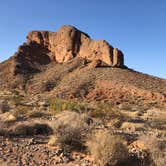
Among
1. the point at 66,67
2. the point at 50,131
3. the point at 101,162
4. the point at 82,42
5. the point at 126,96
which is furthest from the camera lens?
the point at 82,42

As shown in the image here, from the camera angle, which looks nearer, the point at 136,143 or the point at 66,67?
the point at 136,143

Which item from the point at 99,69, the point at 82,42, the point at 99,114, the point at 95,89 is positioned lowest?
the point at 99,114

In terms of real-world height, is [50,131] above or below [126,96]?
below

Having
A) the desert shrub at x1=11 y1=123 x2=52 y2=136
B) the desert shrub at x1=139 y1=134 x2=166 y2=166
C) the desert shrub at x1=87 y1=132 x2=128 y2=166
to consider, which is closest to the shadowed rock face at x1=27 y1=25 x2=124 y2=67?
the desert shrub at x1=11 y1=123 x2=52 y2=136

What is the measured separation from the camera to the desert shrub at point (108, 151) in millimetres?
8117

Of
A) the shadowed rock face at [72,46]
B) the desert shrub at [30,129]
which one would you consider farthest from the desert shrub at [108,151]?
the shadowed rock face at [72,46]

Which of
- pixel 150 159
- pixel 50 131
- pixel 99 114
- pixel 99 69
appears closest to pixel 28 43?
pixel 99 69

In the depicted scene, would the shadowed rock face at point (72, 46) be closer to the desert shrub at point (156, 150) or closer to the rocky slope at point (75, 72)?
the rocky slope at point (75, 72)

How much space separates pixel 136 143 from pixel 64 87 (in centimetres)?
4518

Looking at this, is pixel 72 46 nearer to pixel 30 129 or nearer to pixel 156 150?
pixel 30 129

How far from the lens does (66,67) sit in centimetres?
6800

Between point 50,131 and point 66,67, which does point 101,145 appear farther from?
point 66,67

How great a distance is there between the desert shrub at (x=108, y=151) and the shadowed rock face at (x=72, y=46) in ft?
183

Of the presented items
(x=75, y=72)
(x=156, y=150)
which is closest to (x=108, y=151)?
(x=156, y=150)
